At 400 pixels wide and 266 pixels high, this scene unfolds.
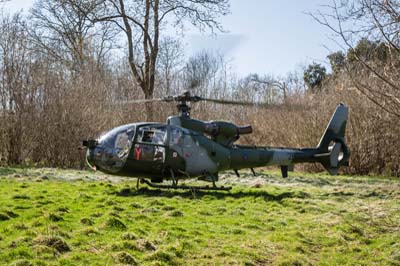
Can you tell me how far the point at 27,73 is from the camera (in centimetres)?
2159

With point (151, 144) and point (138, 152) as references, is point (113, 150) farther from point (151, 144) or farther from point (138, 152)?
point (151, 144)

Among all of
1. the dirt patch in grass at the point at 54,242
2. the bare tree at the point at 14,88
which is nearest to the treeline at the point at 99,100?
the bare tree at the point at 14,88

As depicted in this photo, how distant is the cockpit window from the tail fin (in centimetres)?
423

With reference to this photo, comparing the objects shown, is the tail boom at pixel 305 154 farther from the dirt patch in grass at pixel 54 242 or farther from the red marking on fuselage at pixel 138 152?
the dirt patch in grass at pixel 54 242

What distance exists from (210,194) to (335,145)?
387 cm

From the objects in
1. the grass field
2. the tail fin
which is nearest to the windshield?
the grass field

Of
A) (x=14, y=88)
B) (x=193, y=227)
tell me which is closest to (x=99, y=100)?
(x=14, y=88)

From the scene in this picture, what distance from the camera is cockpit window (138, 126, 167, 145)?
435 inches

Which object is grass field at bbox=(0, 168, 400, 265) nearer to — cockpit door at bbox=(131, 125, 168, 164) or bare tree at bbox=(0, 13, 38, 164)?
cockpit door at bbox=(131, 125, 168, 164)

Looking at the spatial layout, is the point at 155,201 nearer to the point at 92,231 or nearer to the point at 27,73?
the point at 92,231

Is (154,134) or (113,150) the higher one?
(154,134)

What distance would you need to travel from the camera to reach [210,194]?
450 inches

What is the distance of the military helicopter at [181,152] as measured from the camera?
10.9m

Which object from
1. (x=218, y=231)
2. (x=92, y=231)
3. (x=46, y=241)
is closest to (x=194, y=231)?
(x=218, y=231)
